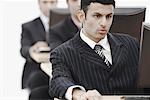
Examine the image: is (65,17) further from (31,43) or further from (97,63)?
(97,63)

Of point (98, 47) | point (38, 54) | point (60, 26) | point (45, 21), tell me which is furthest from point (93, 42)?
point (45, 21)

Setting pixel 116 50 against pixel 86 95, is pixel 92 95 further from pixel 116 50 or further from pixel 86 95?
pixel 116 50

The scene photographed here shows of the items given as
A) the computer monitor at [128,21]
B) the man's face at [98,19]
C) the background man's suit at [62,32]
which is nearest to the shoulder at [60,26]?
the background man's suit at [62,32]

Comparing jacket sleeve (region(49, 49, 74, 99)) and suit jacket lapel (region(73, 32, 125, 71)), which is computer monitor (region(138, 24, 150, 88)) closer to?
suit jacket lapel (region(73, 32, 125, 71))

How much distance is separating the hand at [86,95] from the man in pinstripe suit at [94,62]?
3cm

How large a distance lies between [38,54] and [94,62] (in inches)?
37.4

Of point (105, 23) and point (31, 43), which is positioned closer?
point (105, 23)

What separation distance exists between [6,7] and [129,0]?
0.90m

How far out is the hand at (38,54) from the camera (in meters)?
2.13

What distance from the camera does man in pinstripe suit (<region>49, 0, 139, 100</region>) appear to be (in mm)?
1197

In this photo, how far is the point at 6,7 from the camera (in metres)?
2.83

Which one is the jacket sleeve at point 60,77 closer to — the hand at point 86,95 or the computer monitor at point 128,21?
the hand at point 86,95

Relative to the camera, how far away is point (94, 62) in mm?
1242

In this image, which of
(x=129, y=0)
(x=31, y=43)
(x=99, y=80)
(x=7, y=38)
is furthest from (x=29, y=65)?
(x=99, y=80)
